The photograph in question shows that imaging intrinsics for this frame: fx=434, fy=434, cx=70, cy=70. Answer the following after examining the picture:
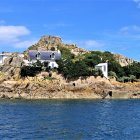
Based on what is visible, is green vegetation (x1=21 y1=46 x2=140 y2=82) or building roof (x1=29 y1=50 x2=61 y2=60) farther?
building roof (x1=29 y1=50 x2=61 y2=60)

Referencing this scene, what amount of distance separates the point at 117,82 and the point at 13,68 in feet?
107

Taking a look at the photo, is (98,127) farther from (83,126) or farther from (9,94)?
(9,94)

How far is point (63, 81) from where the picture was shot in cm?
13050

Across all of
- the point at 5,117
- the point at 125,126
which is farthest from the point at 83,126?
the point at 5,117

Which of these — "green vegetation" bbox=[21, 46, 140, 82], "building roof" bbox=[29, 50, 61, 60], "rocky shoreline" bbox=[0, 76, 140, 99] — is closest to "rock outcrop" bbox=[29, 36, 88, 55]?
"green vegetation" bbox=[21, 46, 140, 82]

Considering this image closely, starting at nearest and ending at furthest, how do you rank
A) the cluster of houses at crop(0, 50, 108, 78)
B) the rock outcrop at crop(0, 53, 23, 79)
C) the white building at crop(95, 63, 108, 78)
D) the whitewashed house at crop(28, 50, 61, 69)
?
Result: 1. the rock outcrop at crop(0, 53, 23, 79)
2. the white building at crop(95, 63, 108, 78)
3. the cluster of houses at crop(0, 50, 108, 78)
4. the whitewashed house at crop(28, 50, 61, 69)

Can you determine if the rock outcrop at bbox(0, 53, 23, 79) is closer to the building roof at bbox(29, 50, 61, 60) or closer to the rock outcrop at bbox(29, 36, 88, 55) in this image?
the building roof at bbox(29, 50, 61, 60)

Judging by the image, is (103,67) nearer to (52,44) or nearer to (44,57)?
(44,57)

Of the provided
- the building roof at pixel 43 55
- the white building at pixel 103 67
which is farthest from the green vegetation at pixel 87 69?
the building roof at pixel 43 55

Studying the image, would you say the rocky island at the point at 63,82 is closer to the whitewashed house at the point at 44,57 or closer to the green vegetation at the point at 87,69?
the green vegetation at the point at 87,69

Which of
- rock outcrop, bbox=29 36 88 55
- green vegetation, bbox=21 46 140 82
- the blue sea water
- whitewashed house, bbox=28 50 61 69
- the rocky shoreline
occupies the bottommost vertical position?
the blue sea water

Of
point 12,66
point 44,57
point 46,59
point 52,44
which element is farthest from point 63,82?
point 52,44

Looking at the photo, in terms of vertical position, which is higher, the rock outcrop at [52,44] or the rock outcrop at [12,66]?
the rock outcrop at [52,44]

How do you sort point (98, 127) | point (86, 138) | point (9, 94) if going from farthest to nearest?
point (9, 94)
point (98, 127)
point (86, 138)
